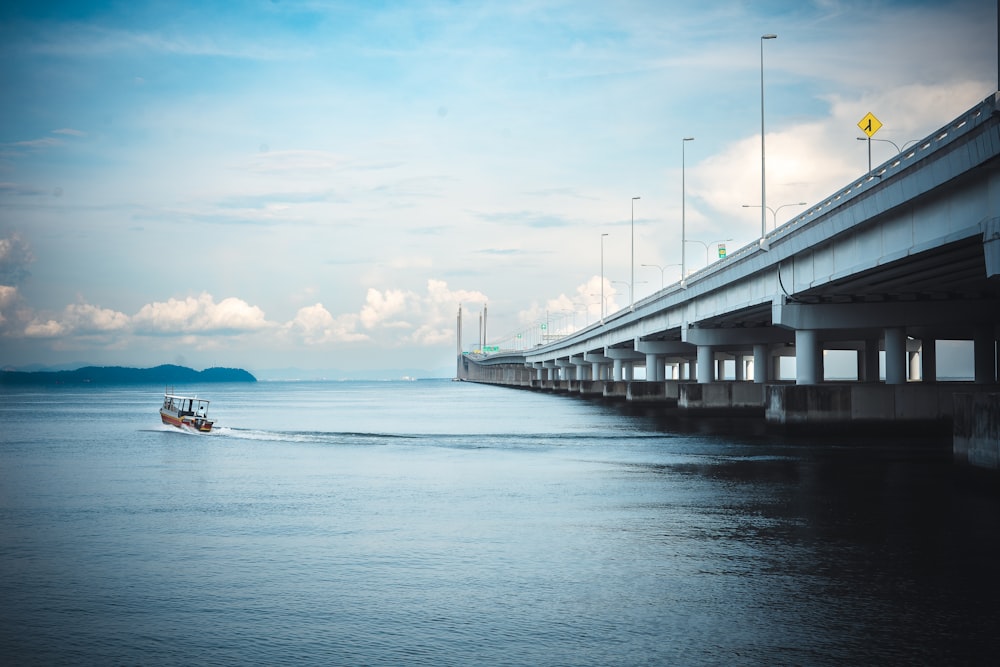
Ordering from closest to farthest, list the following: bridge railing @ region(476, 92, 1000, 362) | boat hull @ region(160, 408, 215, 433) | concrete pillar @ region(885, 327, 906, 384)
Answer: bridge railing @ region(476, 92, 1000, 362) → concrete pillar @ region(885, 327, 906, 384) → boat hull @ region(160, 408, 215, 433)

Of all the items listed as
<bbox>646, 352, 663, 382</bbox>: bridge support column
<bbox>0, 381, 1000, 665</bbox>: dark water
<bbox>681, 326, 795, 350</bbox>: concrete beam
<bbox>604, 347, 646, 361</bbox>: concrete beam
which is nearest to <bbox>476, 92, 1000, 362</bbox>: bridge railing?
<bbox>0, 381, 1000, 665</bbox>: dark water

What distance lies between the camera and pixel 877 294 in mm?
51594

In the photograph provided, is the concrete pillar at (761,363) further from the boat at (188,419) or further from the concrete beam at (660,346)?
the boat at (188,419)

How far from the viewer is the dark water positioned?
1313 cm

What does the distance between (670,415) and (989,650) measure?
2977 inches

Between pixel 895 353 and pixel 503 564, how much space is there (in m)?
44.7

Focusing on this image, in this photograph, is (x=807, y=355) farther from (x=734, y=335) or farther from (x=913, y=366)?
(x=913, y=366)

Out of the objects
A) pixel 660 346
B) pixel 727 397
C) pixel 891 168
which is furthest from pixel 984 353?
pixel 891 168

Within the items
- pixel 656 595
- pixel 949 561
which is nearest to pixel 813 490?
pixel 949 561

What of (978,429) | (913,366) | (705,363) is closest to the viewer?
(978,429)

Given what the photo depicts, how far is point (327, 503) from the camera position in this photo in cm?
2833

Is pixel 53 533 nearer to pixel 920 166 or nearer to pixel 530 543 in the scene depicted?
pixel 530 543

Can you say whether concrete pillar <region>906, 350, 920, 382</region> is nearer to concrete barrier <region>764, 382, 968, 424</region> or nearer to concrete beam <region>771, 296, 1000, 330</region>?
concrete barrier <region>764, 382, 968, 424</region>

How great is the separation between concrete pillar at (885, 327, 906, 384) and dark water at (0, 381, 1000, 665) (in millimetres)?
18004
